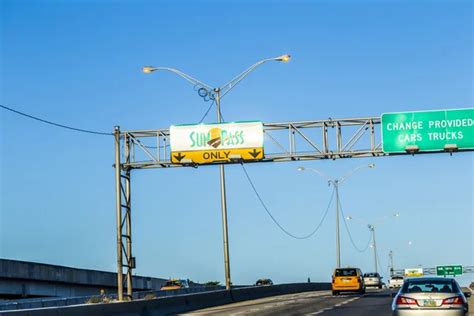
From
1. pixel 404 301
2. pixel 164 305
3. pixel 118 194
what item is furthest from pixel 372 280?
pixel 404 301

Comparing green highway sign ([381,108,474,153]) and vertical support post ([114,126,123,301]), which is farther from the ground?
green highway sign ([381,108,474,153])

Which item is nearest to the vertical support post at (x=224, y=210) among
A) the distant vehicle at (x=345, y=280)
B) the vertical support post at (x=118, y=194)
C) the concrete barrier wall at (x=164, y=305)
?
the concrete barrier wall at (x=164, y=305)

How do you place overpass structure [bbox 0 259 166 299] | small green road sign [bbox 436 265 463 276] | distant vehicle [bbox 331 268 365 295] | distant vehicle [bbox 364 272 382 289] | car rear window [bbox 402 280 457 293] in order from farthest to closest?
small green road sign [bbox 436 265 463 276] < distant vehicle [bbox 364 272 382 289] < distant vehicle [bbox 331 268 365 295] < overpass structure [bbox 0 259 166 299] < car rear window [bbox 402 280 457 293]

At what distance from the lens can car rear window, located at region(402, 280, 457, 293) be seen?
19.2 meters

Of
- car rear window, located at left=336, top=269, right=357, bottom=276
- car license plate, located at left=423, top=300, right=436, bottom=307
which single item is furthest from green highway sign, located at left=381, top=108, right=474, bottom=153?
car rear window, located at left=336, top=269, right=357, bottom=276

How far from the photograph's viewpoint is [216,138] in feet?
119

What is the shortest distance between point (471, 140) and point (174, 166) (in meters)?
12.9

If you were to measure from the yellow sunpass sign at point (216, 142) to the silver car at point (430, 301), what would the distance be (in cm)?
1707

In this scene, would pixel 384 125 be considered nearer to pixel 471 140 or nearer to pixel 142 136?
pixel 471 140

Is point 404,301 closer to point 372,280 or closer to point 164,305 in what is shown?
point 164,305

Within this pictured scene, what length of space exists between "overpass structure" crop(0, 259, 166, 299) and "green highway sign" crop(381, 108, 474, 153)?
23.3 metres

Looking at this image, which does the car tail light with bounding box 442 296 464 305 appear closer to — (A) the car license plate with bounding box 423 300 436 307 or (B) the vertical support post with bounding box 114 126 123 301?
(A) the car license plate with bounding box 423 300 436 307

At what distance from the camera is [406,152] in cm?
3519

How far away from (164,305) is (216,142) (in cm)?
866
